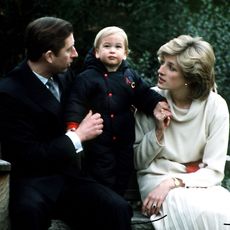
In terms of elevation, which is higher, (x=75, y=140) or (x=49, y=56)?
(x=49, y=56)

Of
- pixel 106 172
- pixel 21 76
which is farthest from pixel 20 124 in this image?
pixel 106 172

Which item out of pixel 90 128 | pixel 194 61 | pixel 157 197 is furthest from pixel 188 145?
pixel 90 128

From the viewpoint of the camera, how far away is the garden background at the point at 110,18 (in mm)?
9086

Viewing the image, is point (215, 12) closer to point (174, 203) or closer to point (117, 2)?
point (117, 2)

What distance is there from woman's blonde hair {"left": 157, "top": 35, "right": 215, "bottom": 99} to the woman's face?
0.03 m

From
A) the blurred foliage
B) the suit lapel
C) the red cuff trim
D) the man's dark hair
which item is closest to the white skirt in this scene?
the red cuff trim

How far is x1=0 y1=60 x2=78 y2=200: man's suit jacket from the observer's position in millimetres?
4566

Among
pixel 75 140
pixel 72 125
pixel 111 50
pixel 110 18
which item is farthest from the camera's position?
pixel 110 18

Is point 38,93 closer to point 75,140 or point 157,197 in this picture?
point 75,140

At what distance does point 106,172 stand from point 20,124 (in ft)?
2.07

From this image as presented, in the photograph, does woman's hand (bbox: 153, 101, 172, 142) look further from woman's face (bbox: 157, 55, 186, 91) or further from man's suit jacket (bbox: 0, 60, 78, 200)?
man's suit jacket (bbox: 0, 60, 78, 200)

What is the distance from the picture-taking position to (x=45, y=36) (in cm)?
470

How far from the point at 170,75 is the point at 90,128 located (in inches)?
26.7

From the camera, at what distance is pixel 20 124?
4.57m
